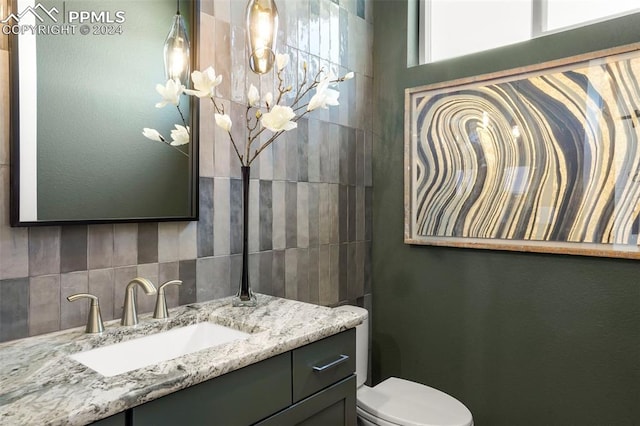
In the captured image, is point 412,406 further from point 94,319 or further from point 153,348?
point 94,319

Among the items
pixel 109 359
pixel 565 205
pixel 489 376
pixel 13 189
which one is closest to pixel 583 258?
pixel 565 205

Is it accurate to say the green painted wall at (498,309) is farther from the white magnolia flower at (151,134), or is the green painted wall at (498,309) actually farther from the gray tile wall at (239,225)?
the white magnolia flower at (151,134)

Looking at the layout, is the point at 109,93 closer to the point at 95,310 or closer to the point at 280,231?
the point at 95,310

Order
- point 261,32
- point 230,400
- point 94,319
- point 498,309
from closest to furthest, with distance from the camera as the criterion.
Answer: point 230,400, point 94,319, point 261,32, point 498,309

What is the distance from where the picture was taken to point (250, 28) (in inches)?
61.9

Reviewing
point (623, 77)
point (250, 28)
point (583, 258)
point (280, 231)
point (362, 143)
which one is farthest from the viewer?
point (362, 143)

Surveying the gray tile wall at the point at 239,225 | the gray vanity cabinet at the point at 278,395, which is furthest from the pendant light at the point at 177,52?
the gray vanity cabinet at the point at 278,395

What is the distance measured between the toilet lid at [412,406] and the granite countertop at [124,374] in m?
0.62

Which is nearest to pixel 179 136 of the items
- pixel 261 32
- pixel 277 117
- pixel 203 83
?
pixel 203 83

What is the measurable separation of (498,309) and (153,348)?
156 centimetres

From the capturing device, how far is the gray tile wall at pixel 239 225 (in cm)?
119

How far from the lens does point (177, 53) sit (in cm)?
148

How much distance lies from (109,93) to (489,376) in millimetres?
2031

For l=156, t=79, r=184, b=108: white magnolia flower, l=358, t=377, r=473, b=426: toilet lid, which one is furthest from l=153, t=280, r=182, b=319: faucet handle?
l=358, t=377, r=473, b=426: toilet lid
